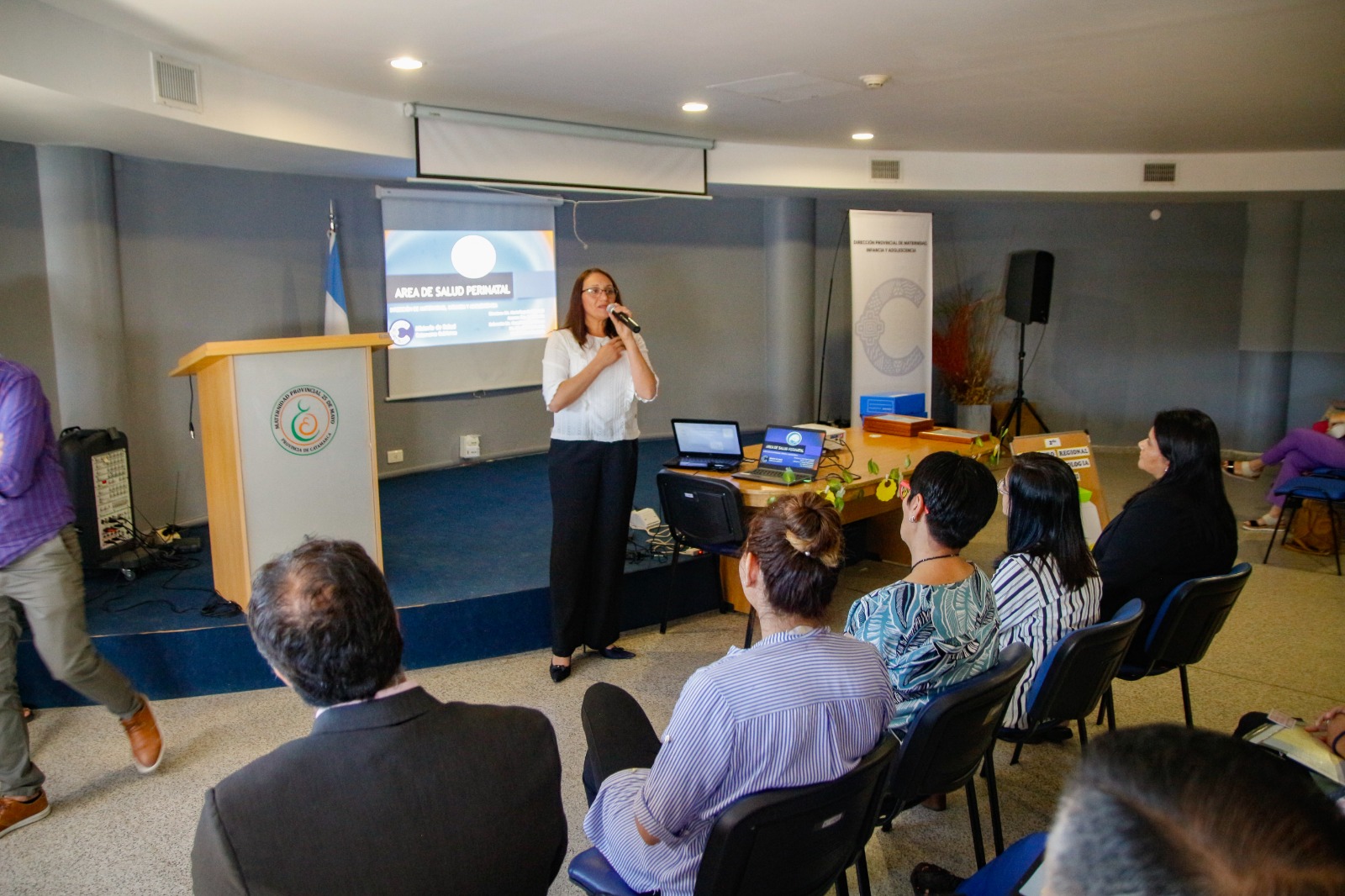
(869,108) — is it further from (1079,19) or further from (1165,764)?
(1165,764)

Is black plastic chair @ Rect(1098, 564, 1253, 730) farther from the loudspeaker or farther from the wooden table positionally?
the loudspeaker

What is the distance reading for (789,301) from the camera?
8180mm

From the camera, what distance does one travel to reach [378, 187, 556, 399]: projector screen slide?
646 cm

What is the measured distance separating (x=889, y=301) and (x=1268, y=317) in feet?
11.7

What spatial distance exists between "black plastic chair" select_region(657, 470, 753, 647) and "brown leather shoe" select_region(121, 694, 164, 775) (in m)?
2.04

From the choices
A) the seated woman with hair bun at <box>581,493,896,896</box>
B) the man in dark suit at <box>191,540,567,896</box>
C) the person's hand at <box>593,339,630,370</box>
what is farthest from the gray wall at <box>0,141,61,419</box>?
the seated woman with hair bun at <box>581,493,896,896</box>

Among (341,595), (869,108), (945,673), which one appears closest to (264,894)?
(341,595)

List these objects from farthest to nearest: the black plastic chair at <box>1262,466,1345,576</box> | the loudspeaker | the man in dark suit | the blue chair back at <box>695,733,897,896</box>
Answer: the loudspeaker
the black plastic chair at <box>1262,466,1345,576</box>
the blue chair back at <box>695,733,897,896</box>
the man in dark suit

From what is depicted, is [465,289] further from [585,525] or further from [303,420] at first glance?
[585,525]

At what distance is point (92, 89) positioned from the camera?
3.60 m

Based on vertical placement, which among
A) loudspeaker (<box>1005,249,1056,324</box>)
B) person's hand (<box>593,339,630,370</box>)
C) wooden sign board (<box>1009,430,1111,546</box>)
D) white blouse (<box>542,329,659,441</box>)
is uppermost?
loudspeaker (<box>1005,249,1056,324</box>)

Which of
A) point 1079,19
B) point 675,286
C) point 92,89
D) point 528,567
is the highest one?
point 1079,19

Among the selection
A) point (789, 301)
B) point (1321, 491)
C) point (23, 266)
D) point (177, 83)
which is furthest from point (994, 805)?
point (789, 301)

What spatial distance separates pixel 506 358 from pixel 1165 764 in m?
6.68
